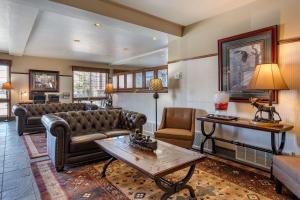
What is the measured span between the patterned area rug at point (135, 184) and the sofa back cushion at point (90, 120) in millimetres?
792

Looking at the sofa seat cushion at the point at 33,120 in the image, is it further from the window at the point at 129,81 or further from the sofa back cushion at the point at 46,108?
the window at the point at 129,81

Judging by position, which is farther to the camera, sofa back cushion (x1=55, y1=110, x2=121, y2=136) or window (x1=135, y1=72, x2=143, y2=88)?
window (x1=135, y1=72, x2=143, y2=88)

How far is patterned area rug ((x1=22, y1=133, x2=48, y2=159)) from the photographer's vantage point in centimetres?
355

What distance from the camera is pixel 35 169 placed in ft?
9.23

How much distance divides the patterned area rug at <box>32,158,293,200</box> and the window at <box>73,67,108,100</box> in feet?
21.6

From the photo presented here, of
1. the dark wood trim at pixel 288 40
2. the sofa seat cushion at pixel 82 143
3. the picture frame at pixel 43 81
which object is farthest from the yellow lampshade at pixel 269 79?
the picture frame at pixel 43 81

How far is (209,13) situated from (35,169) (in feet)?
13.1

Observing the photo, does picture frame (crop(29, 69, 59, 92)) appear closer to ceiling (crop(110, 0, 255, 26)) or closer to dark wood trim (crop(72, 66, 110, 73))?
dark wood trim (crop(72, 66, 110, 73))

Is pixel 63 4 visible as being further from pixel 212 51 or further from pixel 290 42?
pixel 290 42

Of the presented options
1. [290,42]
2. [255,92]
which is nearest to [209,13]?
[290,42]

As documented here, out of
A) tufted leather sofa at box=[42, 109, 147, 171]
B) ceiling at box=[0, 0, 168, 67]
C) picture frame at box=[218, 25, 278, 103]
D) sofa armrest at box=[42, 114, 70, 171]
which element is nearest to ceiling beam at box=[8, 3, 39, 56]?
ceiling at box=[0, 0, 168, 67]

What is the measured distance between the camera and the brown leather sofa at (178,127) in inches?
127

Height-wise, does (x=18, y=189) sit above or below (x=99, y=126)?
below

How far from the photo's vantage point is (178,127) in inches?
146
